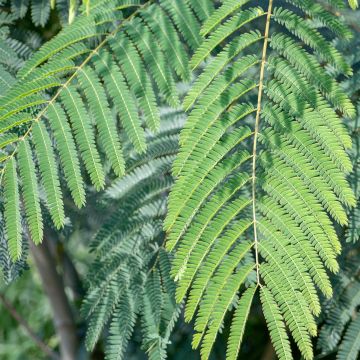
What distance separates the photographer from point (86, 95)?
6.15 ft

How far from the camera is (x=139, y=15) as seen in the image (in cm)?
203

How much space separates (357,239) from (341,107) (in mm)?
371

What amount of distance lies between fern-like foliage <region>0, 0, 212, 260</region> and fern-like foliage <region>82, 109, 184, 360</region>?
330 mm

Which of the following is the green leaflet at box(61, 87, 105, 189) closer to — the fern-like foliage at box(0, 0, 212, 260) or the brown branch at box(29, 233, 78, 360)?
the fern-like foliage at box(0, 0, 212, 260)

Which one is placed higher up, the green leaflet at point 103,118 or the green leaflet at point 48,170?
the green leaflet at point 103,118

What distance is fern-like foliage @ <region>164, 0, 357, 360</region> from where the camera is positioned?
166 centimetres

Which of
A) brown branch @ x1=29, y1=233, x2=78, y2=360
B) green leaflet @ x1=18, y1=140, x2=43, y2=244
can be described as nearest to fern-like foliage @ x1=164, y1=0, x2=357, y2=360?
green leaflet @ x1=18, y1=140, x2=43, y2=244

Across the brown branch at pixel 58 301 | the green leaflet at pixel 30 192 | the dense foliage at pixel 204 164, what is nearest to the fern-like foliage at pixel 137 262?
the dense foliage at pixel 204 164

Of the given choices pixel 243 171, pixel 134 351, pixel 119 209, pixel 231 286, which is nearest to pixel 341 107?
pixel 243 171

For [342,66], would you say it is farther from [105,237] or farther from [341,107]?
[105,237]

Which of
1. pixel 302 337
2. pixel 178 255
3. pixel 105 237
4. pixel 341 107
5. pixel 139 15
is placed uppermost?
pixel 139 15

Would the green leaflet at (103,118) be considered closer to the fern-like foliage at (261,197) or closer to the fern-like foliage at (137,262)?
the fern-like foliage at (261,197)

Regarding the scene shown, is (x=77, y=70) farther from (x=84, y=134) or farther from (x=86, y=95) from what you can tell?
(x=84, y=134)

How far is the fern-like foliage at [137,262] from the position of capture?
6.81ft
